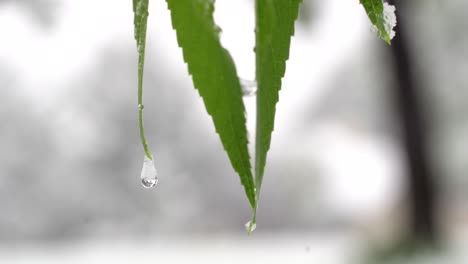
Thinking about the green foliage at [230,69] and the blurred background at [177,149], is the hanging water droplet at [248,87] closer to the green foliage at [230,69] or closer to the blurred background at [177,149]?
the green foliage at [230,69]

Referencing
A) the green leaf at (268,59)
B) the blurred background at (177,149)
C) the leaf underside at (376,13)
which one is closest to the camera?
the green leaf at (268,59)

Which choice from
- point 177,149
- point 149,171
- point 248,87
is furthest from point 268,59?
point 177,149

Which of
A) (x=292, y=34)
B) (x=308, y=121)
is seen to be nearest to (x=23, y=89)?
(x=308, y=121)

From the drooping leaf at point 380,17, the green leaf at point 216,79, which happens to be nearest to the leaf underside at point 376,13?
the drooping leaf at point 380,17

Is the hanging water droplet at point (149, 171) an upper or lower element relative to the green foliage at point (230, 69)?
lower

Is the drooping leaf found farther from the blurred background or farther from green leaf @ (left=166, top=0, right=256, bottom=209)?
the blurred background

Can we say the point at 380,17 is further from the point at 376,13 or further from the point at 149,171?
the point at 149,171

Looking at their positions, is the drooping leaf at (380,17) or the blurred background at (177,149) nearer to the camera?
the drooping leaf at (380,17)

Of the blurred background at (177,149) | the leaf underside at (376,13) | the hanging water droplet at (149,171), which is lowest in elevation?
the blurred background at (177,149)

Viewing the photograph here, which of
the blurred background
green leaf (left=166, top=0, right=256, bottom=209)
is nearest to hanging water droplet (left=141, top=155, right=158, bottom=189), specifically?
green leaf (left=166, top=0, right=256, bottom=209)
